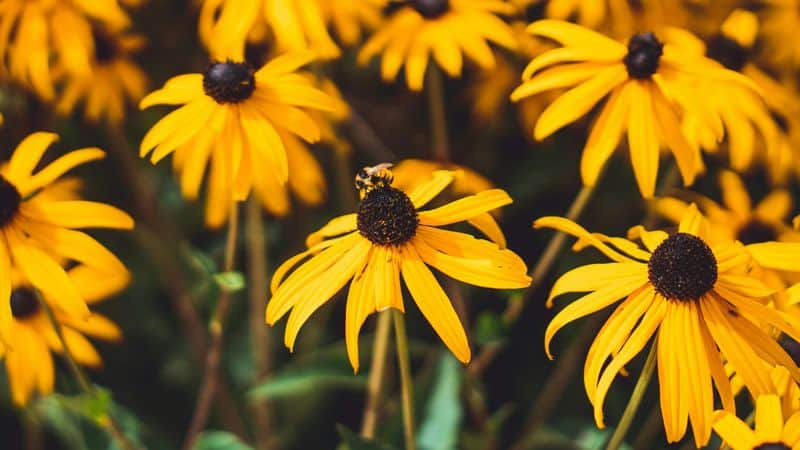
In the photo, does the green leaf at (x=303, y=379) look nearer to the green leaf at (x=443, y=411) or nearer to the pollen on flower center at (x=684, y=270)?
the green leaf at (x=443, y=411)

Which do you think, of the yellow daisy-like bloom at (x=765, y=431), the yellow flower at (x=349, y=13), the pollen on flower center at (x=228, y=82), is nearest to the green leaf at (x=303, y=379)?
the pollen on flower center at (x=228, y=82)

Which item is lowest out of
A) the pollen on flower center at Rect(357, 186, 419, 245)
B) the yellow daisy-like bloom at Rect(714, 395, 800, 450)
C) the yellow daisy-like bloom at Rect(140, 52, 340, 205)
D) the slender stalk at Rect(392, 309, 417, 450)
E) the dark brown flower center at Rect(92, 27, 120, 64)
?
the yellow daisy-like bloom at Rect(714, 395, 800, 450)

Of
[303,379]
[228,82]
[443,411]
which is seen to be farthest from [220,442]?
[228,82]

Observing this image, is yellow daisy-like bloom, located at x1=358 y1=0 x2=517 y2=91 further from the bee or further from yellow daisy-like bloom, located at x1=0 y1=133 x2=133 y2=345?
yellow daisy-like bloom, located at x1=0 y1=133 x2=133 y2=345

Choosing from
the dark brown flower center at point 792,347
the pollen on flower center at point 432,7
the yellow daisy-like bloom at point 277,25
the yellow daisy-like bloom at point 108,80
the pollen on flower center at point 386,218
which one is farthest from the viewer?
the yellow daisy-like bloom at point 108,80

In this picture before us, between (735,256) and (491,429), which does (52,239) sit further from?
(735,256)

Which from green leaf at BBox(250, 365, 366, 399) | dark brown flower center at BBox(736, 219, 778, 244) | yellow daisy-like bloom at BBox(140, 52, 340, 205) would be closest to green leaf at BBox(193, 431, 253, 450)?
green leaf at BBox(250, 365, 366, 399)
